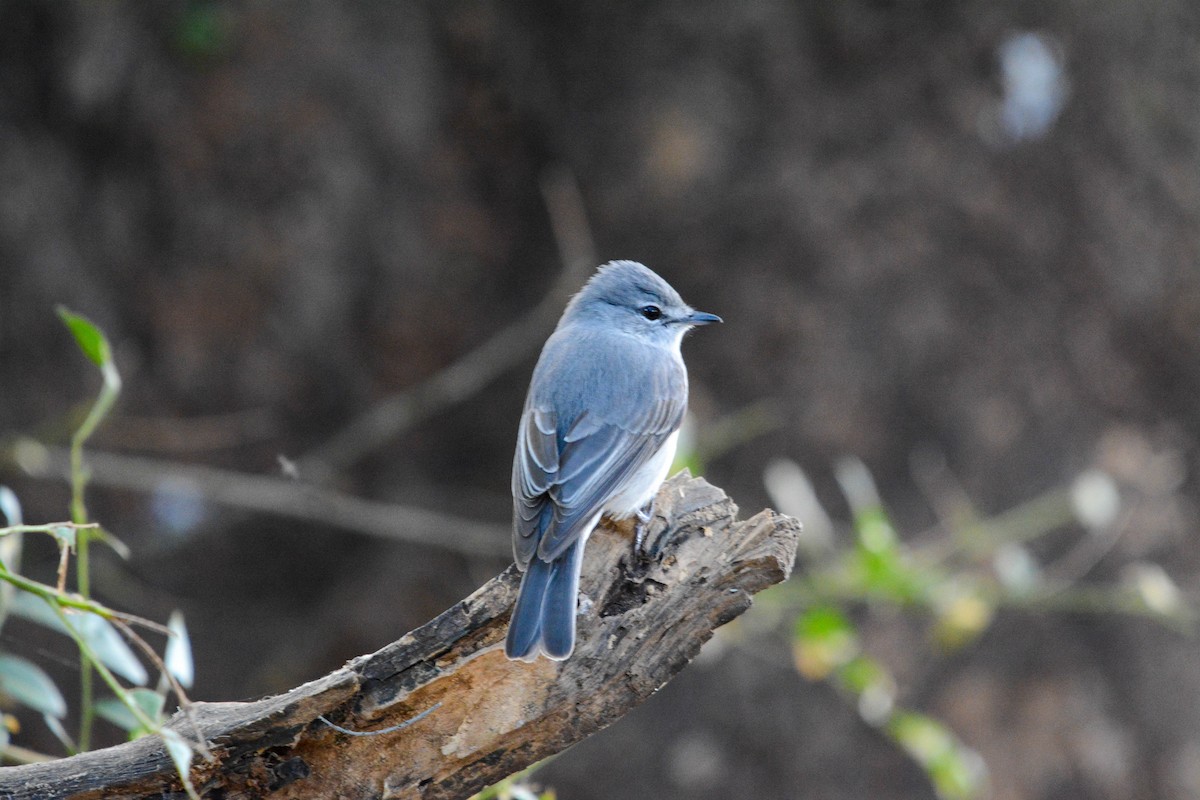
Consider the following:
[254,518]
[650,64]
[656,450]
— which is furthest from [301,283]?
[656,450]

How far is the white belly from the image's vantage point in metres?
3.33

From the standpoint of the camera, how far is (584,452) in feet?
11.6

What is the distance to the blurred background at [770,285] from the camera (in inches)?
218

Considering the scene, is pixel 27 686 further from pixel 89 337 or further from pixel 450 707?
pixel 450 707

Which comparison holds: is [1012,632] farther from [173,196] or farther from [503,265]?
[173,196]

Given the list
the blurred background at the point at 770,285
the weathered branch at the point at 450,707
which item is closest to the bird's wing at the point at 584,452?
the weathered branch at the point at 450,707

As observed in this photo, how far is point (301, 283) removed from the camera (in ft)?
19.0

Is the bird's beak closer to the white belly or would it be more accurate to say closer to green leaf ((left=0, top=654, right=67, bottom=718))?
the white belly

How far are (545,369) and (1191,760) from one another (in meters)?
3.76

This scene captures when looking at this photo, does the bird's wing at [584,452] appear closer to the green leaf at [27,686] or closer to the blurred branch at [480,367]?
the green leaf at [27,686]

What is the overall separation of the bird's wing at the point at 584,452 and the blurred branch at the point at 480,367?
1.25 meters

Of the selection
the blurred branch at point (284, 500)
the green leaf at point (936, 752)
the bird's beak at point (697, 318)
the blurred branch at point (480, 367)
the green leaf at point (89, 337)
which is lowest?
the green leaf at point (936, 752)

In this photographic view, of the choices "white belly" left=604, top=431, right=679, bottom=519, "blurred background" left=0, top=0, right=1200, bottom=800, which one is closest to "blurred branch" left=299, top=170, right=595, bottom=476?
"blurred background" left=0, top=0, right=1200, bottom=800

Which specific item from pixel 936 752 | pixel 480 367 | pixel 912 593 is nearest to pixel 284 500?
pixel 480 367
